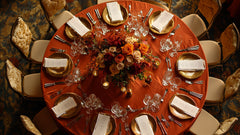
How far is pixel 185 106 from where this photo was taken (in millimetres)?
2818

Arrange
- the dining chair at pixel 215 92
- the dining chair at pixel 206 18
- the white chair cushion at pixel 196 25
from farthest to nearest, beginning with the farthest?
the white chair cushion at pixel 196 25
the dining chair at pixel 206 18
the dining chair at pixel 215 92

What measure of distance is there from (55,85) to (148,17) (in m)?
1.92

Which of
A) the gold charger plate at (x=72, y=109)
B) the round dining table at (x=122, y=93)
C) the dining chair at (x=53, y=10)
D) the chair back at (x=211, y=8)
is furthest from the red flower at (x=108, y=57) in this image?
the chair back at (x=211, y=8)

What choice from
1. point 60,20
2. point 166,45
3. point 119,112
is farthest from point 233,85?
point 60,20

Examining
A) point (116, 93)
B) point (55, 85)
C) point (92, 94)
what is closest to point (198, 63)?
point (116, 93)

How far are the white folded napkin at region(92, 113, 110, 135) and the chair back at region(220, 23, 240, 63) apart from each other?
2.35 metres

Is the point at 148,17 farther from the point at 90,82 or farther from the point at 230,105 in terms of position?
the point at 230,105

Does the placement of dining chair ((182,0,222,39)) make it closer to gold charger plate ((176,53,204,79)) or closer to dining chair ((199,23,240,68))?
dining chair ((199,23,240,68))

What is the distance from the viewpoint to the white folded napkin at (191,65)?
2998 mm

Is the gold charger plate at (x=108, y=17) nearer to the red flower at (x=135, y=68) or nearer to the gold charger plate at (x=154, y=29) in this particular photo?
the gold charger plate at (x=154, y=29)

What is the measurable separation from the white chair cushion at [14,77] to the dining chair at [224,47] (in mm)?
3408

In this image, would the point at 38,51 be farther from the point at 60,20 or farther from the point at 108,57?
the point at 108,57

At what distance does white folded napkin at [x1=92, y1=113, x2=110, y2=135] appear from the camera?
2.68 m

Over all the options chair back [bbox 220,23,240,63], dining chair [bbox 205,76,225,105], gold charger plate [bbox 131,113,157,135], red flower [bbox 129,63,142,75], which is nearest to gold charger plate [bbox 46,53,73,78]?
red flower [bbox 129,63,142,75]
